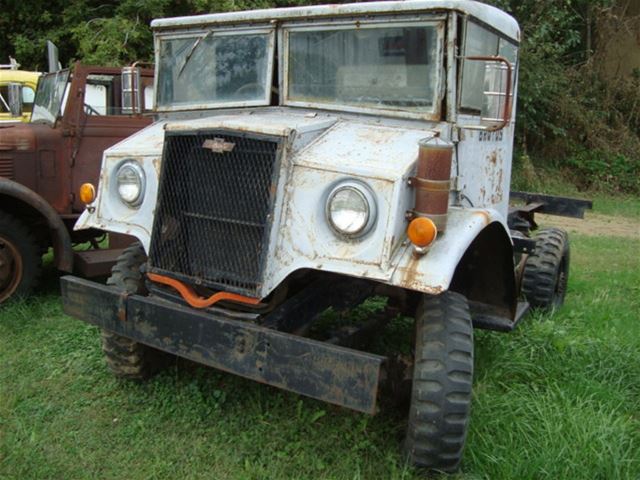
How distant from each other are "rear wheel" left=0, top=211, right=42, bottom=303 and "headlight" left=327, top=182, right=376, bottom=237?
337 centimetres

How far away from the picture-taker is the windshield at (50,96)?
5985 mm

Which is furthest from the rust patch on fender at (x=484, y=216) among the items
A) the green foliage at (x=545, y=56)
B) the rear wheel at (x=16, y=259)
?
the green foliage at (x=545, y=56)

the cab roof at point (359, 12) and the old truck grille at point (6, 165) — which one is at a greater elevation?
the cab roof at point (359, 12)

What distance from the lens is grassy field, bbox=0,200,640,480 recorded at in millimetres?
3262

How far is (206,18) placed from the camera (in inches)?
163

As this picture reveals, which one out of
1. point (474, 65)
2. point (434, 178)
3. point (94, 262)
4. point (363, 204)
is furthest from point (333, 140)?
point (94, 262)

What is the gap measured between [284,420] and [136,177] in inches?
61.1

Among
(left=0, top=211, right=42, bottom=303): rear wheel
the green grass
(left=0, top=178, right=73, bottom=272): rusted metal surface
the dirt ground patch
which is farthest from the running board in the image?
the dirt ground patch

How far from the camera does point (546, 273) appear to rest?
5422 mm

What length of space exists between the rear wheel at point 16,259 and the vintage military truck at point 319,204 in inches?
71.6

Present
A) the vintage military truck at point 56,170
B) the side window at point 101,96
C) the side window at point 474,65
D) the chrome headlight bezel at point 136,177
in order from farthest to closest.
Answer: the side window at point 101,96
the vintage military truck at point 56,170
the chrome headlight bezel at point 136,177
the side window at point 474,65

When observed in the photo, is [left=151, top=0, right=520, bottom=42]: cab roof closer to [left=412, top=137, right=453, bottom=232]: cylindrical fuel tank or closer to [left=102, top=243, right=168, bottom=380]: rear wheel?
[left=412, top=137, right=453, bottom=232]: cylindrical fuel tank

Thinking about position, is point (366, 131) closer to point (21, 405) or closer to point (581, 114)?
point (21, 405)

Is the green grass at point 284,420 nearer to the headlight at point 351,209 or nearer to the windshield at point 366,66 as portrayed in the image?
the headlight at point 351,209
